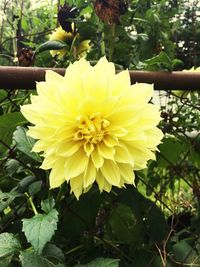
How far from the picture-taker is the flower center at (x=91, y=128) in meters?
Answer: 0.69

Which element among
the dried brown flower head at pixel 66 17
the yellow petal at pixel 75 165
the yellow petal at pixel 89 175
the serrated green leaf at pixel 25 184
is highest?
the dried brown flower head at pixel 66 17

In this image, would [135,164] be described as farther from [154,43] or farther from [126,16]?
[154,43]

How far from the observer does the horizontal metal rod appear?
85cm

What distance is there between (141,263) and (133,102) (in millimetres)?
472

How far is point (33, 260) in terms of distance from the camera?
0.75 m

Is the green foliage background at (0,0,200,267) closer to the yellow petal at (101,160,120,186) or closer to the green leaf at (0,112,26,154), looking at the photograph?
the green leaf at (0,112,26,154)

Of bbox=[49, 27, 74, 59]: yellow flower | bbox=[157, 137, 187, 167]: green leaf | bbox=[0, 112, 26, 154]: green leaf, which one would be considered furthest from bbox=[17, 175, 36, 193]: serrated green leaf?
bbox=[49, 27, 74, 59]: yellow flower

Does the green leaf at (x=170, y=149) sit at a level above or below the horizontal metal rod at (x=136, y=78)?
below

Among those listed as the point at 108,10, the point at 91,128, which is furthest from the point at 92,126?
the point at 108,10

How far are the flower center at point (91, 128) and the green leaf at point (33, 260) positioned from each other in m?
0.22

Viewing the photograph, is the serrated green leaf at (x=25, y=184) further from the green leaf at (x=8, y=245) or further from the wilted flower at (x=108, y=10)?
the wilted flower at (x=108, y=10)

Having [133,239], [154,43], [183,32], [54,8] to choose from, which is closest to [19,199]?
[133,239]

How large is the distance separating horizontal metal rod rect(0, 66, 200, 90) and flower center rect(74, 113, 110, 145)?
0.67ft

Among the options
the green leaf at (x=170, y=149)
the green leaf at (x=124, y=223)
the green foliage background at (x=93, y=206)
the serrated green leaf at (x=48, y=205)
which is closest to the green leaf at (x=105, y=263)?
the green foliage background at (x=93, y=206)
